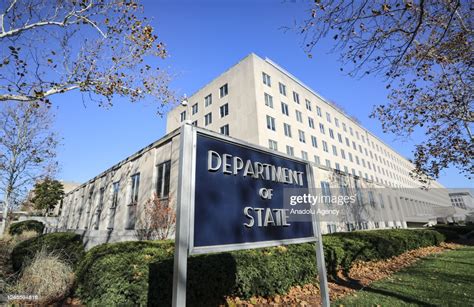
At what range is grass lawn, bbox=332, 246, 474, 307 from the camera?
5.08 m

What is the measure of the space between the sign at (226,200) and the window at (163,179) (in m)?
10.2

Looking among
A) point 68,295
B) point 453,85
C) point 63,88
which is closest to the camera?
point 68,295

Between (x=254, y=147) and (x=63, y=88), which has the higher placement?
(x=63, y=88)

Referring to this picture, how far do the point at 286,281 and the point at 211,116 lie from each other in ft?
95.8

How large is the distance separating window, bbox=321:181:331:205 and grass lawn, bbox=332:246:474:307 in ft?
37.9

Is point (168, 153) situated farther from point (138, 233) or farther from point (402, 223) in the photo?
point (402, 223)

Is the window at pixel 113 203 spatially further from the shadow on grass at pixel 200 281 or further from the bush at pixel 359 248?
the bush at pixel 359 248

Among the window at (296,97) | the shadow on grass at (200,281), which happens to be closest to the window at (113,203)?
the shadow on grass at (200,281)

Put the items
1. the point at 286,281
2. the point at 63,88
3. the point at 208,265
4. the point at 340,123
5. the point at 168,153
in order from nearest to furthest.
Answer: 1. the point at 208,265
2. the point at 286,281
3. the point at 63,88
4. the point at 168,153
5. the point at 340,123

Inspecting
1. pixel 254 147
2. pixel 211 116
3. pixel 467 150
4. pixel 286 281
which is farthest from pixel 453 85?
pixel 211 116

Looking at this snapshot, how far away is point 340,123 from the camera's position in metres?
48.3

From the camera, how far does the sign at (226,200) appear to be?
2.11m

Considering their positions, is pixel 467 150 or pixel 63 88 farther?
pixel 467 150

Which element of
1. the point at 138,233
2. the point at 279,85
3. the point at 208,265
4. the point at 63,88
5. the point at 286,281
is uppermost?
Answer: the point at 279,85
